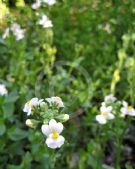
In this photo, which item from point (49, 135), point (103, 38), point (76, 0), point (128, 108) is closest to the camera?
point (49, 135)

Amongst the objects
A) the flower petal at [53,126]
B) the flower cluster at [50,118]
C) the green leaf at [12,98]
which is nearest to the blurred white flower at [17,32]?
the green leaf at [12,98]

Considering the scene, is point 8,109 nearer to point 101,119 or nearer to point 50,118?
point 101,119

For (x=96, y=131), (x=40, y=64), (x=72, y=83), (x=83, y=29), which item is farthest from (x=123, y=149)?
(x=83, y=29)

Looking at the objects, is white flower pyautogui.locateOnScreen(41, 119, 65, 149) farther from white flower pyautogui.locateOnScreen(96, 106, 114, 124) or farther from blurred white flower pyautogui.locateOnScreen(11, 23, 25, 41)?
blurred white flower pyautogui.locateOnScreen(11, 23, 25, 41)

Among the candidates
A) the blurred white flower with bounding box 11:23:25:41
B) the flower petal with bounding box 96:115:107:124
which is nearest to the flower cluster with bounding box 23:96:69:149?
the flower petal with bounding box 96:115:107:124

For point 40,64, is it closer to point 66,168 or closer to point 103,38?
point 103,38
